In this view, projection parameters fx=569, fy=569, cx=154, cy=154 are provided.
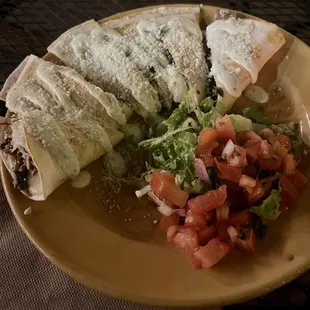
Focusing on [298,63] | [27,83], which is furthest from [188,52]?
[27,83]

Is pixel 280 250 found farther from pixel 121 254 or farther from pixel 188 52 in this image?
pixel 188 52

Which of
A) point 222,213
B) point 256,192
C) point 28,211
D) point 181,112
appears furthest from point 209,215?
point 28,211

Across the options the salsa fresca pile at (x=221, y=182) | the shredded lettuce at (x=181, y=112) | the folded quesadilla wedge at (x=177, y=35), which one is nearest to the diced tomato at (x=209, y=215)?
the salsa fresca pile at (x=221, y=182)

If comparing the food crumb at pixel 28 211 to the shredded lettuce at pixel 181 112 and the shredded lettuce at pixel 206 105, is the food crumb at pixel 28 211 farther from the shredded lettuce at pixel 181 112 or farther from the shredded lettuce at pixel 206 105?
the shredded lettuce at pixel 206 105

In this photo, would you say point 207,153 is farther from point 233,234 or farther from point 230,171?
point 233,234

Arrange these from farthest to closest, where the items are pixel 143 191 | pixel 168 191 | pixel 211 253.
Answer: pixel 143 191 → pixel 168 191 → pixel 211 253

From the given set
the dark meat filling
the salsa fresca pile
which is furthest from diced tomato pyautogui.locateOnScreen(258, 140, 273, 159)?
the dark meat filling
